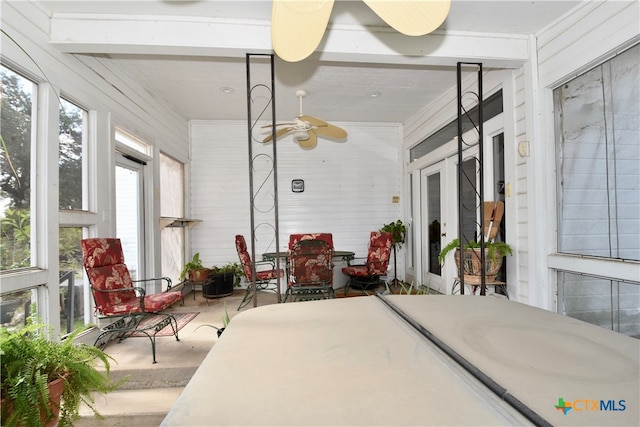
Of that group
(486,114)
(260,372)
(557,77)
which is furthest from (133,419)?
(486,114)

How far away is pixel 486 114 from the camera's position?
3.80 metres

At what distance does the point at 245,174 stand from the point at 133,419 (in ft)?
13.5

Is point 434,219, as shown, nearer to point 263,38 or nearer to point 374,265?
point 374,265

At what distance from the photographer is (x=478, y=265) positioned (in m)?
3.12

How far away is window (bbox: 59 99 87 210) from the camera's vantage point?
8.76 ft

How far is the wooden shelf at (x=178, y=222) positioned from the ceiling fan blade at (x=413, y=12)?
3973mm

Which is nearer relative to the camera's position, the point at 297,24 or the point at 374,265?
the point at 297,24

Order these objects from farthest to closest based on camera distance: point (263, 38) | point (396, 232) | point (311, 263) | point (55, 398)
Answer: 1. point (396, 232)
2. point (311, 263)
3. point (263, 38)
4. point (55, 398)

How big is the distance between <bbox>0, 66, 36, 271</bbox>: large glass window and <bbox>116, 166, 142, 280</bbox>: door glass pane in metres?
1.32

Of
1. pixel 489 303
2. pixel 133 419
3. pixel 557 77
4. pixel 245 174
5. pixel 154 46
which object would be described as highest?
pixel 154 46

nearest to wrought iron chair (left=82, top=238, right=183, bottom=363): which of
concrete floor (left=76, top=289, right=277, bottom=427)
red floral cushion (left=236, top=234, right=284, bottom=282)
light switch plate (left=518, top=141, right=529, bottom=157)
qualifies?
concrete floor (left=76, top=289, right=277, bottom=427)

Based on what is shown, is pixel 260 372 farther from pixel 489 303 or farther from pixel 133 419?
pixel 133 419

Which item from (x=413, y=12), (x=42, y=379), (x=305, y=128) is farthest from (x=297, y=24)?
(x=305, y=128)

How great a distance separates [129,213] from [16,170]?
1.70 meters
